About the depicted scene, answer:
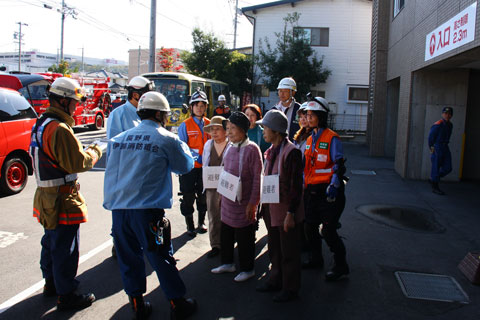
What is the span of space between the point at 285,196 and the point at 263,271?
4.18ft

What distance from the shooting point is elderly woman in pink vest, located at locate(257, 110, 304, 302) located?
12.4 ft

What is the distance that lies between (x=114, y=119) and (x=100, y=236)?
201 cm

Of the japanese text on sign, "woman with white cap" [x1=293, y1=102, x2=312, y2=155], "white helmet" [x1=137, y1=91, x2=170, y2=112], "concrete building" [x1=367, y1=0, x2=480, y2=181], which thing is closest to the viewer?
"white helmet" [x1=137, y1=91, x2=170, y2=112]

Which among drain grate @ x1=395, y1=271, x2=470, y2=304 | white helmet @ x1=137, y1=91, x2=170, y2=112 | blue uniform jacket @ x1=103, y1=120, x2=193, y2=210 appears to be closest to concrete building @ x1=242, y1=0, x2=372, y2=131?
drain grate @ x1=395, y1=271, x2=470, y2=304

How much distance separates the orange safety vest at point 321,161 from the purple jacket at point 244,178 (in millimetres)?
624

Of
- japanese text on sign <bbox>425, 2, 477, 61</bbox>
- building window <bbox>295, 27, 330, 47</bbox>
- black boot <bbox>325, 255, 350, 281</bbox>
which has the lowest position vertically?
black boot <bbox>325, 255, 350, 281</bbox>

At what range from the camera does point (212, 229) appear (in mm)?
5145

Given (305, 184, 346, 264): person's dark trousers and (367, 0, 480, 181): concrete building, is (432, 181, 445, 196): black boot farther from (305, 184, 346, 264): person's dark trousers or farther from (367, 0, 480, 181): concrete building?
(305, 184, 346, 264): person's dark trousers

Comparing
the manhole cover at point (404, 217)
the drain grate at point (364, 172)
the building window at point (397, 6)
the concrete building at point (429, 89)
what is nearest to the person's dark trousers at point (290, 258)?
the manhole cover at point (404, 217)

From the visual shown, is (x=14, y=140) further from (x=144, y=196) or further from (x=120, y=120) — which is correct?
(x=144, y=196)

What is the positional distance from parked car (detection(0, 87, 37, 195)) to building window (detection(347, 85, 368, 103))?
20423 millimetres

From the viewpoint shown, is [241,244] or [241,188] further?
[241,244]

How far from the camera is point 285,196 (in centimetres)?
387

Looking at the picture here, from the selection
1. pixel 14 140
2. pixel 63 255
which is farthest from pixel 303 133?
pixel 14 140
